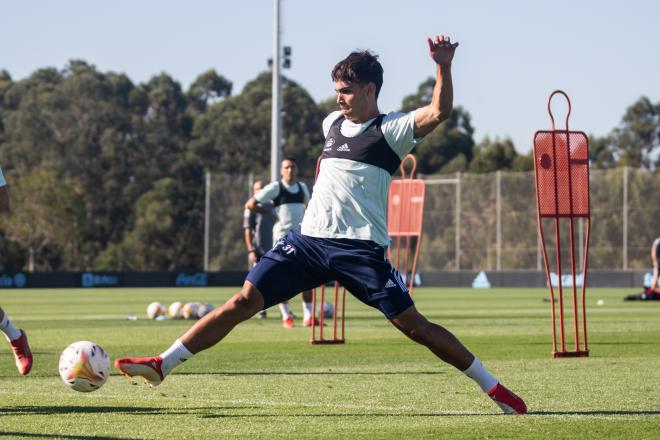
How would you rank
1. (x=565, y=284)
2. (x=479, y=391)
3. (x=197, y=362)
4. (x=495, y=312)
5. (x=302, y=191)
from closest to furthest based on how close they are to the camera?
(x=479, y=391), (x=197, y=362), (x=302, y=191), (x=495, y=312), (x=565, y=284)

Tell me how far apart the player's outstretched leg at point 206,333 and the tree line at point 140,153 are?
190 ft

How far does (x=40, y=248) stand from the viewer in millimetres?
65125

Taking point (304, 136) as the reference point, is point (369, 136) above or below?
below

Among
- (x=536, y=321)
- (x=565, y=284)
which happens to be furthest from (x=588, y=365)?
(x=565, y=284)

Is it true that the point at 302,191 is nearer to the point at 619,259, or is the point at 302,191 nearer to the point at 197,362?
the point at 197,362

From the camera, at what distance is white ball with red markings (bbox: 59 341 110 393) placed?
816 centimetres

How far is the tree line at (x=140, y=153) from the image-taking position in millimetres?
66688

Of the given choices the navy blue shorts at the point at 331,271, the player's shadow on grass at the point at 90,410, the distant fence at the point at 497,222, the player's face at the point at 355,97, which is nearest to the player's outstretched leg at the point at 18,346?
the player's shadow on grass at the point at 90,410

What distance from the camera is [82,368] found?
8.15 meters

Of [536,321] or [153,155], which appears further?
[153,155]

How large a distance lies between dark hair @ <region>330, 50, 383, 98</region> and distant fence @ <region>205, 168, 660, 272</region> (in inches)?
1518

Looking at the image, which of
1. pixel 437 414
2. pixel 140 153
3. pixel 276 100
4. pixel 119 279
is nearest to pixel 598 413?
pixel 437 414

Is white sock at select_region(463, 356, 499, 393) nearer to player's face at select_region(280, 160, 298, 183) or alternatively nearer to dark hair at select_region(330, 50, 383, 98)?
dark hair at select_region(330, 50, 383, 98)

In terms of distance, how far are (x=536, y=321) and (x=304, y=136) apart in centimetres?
5625
